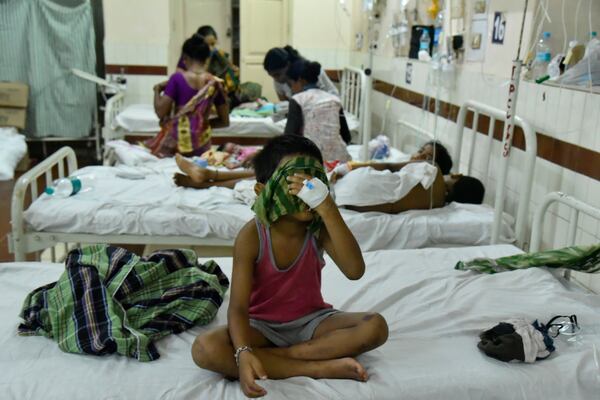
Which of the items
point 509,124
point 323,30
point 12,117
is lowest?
point 12,117

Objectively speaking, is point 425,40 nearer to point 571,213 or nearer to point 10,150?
point 571,213

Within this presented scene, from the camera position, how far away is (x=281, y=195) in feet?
5.64

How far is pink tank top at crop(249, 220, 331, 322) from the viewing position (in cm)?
181

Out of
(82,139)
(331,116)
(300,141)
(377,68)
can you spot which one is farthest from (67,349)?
(82,139)

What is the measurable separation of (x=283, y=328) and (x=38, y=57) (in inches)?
224

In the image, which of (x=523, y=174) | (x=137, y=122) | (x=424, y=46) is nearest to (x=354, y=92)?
(x=424, y=46)

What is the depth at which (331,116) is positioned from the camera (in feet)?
13.1

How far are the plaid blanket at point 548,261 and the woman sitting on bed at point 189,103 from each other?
8.28 feet

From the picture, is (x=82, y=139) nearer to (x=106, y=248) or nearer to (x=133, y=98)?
(x=133, y=98)

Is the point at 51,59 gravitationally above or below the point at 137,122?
above

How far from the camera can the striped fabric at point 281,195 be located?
1719mm

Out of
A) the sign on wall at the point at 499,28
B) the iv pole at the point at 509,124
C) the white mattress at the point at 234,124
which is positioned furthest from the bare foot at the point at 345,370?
the white mattress at the point at 234,124

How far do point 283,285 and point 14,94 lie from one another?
5598 mm

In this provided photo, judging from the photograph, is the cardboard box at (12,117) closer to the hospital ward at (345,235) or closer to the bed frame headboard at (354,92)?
the hospital ward at (345,235)
